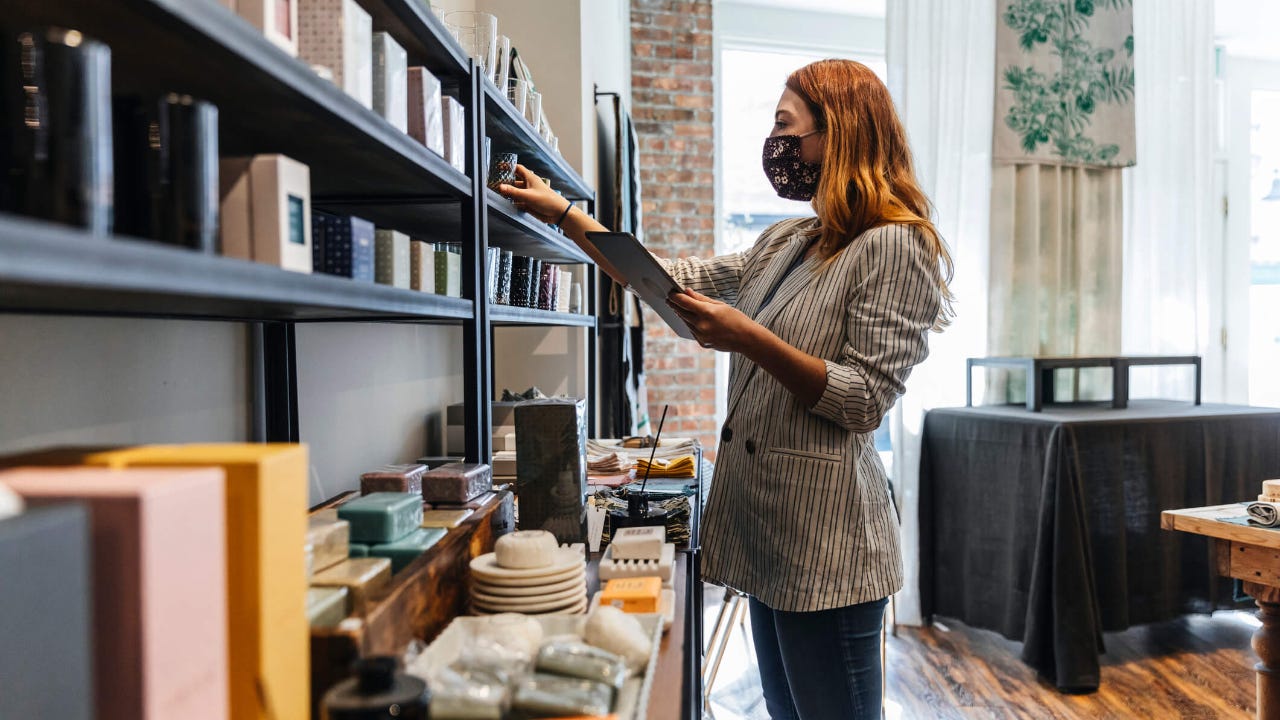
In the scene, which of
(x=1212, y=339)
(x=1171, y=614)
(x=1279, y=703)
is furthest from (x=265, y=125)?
(x=1212, y=339)

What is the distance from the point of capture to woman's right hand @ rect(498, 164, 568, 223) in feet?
5.84

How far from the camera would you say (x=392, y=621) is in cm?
84

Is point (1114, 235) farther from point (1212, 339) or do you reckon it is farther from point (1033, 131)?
point (1212, 339)

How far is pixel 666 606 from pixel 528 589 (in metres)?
0.19

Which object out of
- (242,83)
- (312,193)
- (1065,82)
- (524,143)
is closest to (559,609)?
(242,83)

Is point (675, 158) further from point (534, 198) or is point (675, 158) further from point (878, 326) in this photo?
point (878, 326)

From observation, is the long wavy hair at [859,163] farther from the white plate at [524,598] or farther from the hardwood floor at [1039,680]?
the hardwood floor at [1039,680]

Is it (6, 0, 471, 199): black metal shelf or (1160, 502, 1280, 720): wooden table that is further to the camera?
(1160, 502, 1280, 720): wooden table

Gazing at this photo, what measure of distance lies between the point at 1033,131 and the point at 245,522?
13.1 ft

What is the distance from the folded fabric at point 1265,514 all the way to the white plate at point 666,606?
1.89 m

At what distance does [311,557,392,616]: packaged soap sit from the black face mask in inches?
40.1

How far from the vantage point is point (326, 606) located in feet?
2.56

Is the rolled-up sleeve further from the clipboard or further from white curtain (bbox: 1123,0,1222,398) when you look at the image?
white curtain (bbox: 1123,0,1222,398)

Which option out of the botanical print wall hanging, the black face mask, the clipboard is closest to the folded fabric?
the black face mask
